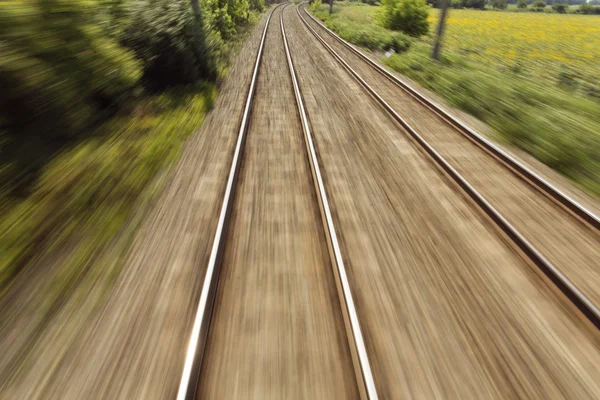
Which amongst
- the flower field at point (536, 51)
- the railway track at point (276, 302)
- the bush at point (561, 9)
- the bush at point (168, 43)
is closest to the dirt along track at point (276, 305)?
the railway track at point (276, 302)

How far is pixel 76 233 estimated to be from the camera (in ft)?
15.0

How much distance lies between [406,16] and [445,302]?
95.8 feet

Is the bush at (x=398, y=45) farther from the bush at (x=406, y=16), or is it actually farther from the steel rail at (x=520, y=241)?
the steel rail at (x=520, y=241)

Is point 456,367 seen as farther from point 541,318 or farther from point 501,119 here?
point 501,119

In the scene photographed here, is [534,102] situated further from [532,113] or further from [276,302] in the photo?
[276,302]

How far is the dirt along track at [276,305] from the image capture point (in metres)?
2.85

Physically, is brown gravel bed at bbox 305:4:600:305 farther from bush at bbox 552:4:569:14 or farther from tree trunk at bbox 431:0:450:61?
bush at bbox 552:4:569:14

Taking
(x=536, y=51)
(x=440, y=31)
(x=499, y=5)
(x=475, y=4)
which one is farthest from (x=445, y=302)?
(x=499, y=5)

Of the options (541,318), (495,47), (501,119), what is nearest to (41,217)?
(541,318)

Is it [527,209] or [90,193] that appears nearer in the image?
[527,209]

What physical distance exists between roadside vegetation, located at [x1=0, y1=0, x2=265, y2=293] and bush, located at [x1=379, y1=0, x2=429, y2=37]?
23.7 meters

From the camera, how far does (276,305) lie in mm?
3537

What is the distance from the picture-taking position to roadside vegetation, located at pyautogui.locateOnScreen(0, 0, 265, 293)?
454 cm

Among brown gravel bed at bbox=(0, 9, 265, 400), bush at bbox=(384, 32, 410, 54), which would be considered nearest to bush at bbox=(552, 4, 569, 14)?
bush at bbox=(384, 32, 410, 54)
